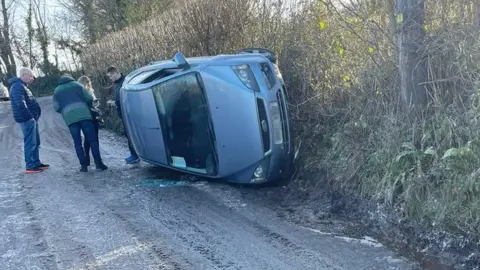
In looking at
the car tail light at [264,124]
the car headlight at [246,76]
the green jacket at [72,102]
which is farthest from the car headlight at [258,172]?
the green jacket at [72,102]

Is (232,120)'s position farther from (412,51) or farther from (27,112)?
(27,112)

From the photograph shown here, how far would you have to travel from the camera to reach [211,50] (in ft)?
36.7

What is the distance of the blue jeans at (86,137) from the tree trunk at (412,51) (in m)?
5.34

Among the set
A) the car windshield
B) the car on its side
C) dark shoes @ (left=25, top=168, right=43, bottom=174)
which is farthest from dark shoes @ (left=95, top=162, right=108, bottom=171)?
the car windshield

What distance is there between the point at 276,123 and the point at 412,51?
1889 mm

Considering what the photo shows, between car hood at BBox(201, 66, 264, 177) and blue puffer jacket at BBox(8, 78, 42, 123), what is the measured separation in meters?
3.91

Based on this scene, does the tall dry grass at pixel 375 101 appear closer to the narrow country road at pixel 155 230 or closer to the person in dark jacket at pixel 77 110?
the narrow country road at pixel 155 230

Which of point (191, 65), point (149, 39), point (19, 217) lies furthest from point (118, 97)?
point (149, 39)

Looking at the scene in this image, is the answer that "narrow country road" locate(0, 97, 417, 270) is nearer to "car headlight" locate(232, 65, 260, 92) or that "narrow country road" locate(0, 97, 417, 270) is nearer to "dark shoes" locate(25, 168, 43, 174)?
"dark shoes" locate(25, 168, 43, 174)

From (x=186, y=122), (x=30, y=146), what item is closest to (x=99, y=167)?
(x=30, y=146)

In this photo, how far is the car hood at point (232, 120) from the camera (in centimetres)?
686

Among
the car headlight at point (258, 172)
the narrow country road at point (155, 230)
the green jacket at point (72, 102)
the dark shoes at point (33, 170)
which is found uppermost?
Result: the green jacket at point (72, 102)

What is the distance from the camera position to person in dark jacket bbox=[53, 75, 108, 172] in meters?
9.16

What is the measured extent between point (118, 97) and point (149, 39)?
4787 millimetres
